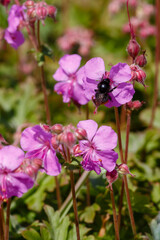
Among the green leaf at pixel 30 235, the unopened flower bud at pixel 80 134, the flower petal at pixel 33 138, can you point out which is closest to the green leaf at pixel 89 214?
the green leaf at pixel 30 235

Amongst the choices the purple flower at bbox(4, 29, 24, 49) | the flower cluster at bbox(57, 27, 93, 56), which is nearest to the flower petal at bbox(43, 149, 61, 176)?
the purple flower at bbox(4, 29, 24, 49)

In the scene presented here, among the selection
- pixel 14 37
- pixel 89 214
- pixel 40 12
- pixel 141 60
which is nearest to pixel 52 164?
pixel 141 60

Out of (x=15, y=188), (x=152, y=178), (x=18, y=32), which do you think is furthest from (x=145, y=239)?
(x=18, y=32)

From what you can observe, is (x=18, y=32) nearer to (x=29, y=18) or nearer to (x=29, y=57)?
(x=29, y=18)

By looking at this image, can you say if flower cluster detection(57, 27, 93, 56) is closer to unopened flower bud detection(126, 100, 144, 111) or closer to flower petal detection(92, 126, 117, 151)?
unopened flower bud detection(126, 100, 144, 111)

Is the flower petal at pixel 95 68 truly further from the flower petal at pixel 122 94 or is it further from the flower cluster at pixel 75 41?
the flower cluster at pixel 75 41

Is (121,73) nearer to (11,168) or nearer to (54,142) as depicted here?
(54,142)
